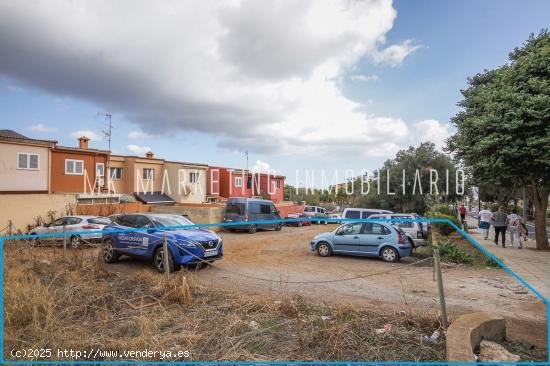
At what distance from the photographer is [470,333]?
145 inches

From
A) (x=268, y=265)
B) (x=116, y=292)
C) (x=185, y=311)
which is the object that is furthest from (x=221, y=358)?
(x=268, y=265)

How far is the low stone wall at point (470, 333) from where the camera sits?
3260 mm

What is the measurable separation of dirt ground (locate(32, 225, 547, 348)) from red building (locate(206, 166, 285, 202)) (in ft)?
88.8

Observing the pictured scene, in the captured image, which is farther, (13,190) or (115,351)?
(13,190)

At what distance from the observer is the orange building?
87.5ft

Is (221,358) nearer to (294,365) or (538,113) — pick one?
(294,365)

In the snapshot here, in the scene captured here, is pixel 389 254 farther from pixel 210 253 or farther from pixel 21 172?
pixel 21 172

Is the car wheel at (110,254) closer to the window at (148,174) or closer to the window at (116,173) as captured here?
the window at (116,173)

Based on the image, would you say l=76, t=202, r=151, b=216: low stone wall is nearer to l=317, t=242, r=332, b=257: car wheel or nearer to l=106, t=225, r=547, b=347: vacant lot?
l=106, t=225, r=547, b=347: vacant lot

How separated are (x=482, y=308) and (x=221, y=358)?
5167 mm

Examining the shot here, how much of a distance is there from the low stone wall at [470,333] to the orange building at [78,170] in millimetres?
29652

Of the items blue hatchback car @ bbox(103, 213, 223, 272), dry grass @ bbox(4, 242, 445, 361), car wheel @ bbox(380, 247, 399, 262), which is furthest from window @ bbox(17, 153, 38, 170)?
car wheel @ bbox(380, 247, 399, 262)

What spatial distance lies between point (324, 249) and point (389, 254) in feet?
7.71

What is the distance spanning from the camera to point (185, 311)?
5.21 metres
